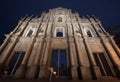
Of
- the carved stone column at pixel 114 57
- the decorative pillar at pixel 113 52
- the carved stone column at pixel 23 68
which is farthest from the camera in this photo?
the decorative pillar at pixel 113 52

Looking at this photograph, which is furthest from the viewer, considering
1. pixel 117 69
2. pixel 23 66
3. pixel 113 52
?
pixel 113 52

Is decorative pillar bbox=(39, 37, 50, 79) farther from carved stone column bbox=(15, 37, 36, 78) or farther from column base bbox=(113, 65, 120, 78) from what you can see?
column base bbox=(113, 65, 120, 78)

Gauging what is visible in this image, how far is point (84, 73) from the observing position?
46.1 feet

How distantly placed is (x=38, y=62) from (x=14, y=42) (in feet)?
17.2

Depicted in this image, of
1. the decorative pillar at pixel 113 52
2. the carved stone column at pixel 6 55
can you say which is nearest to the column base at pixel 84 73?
the decorative pillar at pixel 113 52

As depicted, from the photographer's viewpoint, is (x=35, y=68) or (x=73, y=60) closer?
(x=35, y=68)

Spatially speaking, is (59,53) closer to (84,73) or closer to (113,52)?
(84,73)

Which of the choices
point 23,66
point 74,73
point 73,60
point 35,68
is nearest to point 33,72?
point 35,68

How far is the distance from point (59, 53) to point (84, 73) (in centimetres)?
484

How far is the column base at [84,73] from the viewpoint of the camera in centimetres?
1372

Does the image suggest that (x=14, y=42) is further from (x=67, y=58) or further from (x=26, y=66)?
(x=67, y=58)

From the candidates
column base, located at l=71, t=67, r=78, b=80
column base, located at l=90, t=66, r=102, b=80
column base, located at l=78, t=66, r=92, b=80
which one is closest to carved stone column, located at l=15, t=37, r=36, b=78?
column base, located at l=71, t=67, r=78, b=80

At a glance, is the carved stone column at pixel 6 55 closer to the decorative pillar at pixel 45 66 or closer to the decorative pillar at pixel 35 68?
the decorative pillar at pixel 35 68

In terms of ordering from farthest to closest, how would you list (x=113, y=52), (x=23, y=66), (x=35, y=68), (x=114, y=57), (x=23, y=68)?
(x=113, y=52) < (x=114, y=57) < (x=23, y=66) < (x=23, y=68) < (x=35, y=68)
